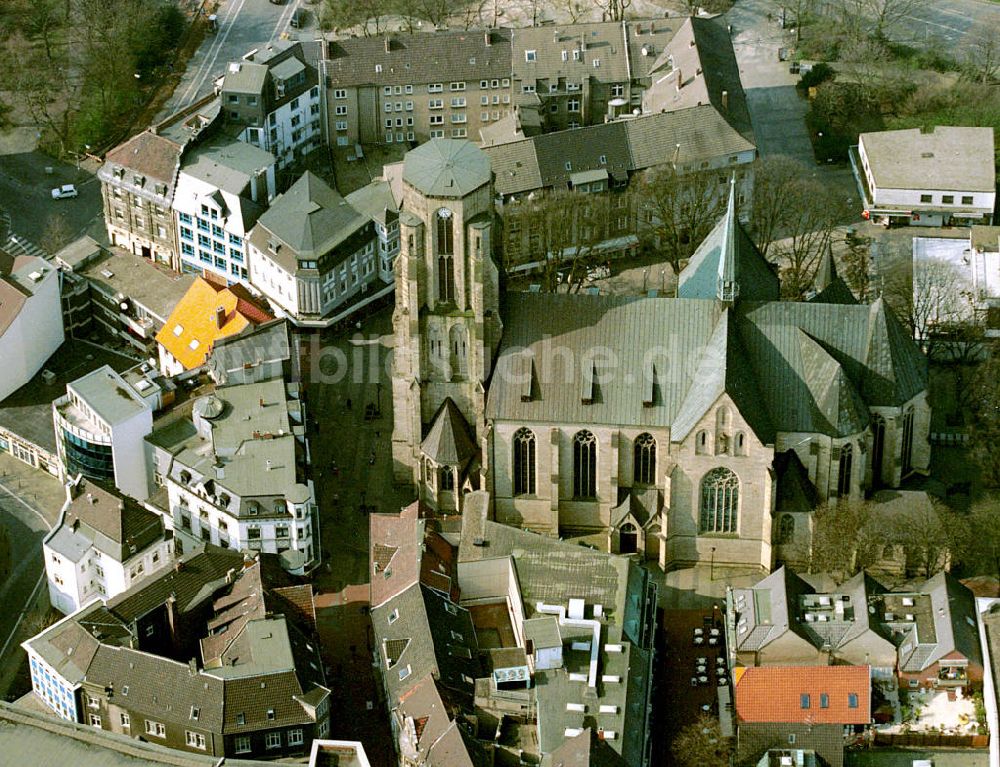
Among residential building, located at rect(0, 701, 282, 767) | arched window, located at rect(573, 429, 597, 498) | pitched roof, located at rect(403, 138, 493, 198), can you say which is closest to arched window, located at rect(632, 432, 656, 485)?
arched window, located at rect(573, 429, 597, 498)

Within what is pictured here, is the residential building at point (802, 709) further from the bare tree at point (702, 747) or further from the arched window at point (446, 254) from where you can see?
the arched window at point (446, 254)

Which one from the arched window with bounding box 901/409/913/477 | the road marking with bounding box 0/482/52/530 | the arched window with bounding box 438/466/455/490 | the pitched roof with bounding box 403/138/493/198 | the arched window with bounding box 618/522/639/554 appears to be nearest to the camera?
the pitched roof with bounding box 403/138/493/198

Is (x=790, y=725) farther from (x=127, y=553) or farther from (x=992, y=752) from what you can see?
(x=127, y=553)

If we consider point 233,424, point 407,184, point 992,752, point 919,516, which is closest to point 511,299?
point 407,184

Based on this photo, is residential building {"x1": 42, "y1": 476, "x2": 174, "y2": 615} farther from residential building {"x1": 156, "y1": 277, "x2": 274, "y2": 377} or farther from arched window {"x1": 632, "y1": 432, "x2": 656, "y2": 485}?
arched window {"x1": 632, "y1": 432, "x2": 656, "y2": 485}

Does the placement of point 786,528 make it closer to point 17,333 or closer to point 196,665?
point 196,665

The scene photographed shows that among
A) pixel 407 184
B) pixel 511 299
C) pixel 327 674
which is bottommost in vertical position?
pixel 327 674

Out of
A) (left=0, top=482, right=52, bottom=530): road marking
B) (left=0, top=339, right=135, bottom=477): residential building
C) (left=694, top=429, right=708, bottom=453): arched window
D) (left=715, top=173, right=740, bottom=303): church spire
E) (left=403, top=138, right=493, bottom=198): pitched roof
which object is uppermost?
(left=403, top=138, right=493, bottom=198): pitched roof
